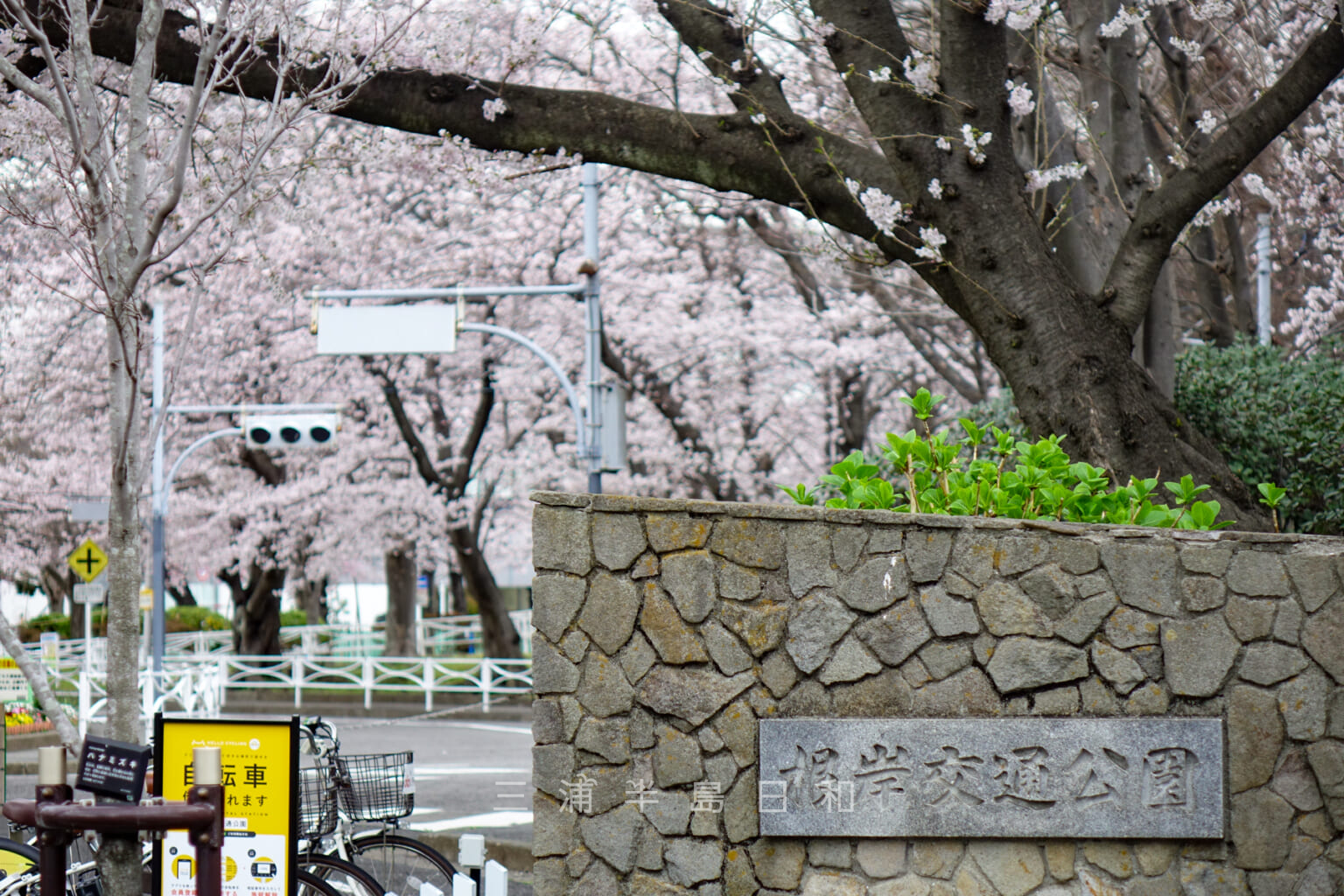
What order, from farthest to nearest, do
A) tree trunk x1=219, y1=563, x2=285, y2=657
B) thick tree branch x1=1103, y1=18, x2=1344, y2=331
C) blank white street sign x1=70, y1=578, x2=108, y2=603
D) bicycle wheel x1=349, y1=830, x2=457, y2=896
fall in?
tree trunk x1=219, y1=563, x2=285, y2=657 → blank white street sign x1=70, y1=578, x2=108, y2=603 → thick tree branch x1=1103, y1=18, x2=1344, y2=331 → bicycle wheel x1=349, y1=830, x2=457, y2=896

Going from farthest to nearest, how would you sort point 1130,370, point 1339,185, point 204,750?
point 1339,185, point 1130,370, point 204,750

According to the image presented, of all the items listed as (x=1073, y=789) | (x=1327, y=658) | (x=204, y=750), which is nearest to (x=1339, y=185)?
(x=1327, y=658)

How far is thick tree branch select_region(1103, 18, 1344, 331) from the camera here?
20.4 feet

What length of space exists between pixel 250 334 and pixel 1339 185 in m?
15.9

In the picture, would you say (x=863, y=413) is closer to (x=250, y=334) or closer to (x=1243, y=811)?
(x=250, y=334)

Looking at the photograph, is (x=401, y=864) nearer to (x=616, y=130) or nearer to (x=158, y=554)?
(x=616, y=130)

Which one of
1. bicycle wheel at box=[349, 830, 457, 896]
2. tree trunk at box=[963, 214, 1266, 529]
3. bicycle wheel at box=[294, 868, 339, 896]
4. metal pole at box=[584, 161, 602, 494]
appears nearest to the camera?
bicycle wheel at box=[294, 868, 339, 896]

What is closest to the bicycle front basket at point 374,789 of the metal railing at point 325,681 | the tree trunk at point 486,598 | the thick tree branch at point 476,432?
the metal railing at point 325,681

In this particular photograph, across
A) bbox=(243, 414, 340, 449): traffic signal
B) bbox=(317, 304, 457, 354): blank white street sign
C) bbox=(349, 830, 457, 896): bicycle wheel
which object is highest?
bbox=(317, 304, 457, 354): blank white street sign

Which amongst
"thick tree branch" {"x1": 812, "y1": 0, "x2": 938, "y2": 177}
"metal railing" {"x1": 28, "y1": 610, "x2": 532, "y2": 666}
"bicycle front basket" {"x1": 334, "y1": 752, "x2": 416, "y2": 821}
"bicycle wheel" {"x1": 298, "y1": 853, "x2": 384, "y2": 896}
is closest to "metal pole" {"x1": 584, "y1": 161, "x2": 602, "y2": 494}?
"thick tree branch" {"x1": 812, "y1": 0, "x2": 938, "y2": 177}

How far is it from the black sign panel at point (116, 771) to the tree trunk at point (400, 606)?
68.3 ft

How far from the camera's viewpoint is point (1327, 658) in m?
4.87

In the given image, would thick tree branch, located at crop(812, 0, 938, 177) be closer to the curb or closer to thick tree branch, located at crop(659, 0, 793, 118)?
thick tree branch, located at crop(659, 0, 793, 118)

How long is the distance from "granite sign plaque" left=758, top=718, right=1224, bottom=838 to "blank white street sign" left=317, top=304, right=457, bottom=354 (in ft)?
26.4
